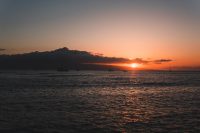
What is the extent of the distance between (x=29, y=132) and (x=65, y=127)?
3364 mm

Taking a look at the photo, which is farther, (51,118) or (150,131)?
(51,118)

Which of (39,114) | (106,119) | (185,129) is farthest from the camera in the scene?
(39,114)

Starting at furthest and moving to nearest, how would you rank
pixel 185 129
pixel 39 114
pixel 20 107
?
pixel 20 107
pixel 39 114
pixel 185 129

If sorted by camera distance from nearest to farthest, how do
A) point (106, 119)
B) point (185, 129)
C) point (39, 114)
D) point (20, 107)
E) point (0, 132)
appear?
point (0, 132) → point (185, 129) → point (106, 119) → point (39, 114) → point (20, 107)

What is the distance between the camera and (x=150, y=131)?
26172mm

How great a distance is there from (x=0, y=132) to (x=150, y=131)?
11683 millimetres

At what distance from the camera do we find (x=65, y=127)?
27.7m

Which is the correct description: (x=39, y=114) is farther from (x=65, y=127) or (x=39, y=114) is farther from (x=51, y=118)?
(x=65, y=127)

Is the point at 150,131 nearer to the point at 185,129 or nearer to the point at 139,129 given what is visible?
the point at 139,129

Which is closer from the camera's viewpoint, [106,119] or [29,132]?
[29,132]

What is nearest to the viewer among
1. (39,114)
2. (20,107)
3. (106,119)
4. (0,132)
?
(0,132)

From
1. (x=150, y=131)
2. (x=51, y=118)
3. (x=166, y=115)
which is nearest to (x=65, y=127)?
(x=51, y=118)

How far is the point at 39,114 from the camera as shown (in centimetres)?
3441

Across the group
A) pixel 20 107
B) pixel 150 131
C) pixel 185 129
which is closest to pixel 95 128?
pixel 150 131
